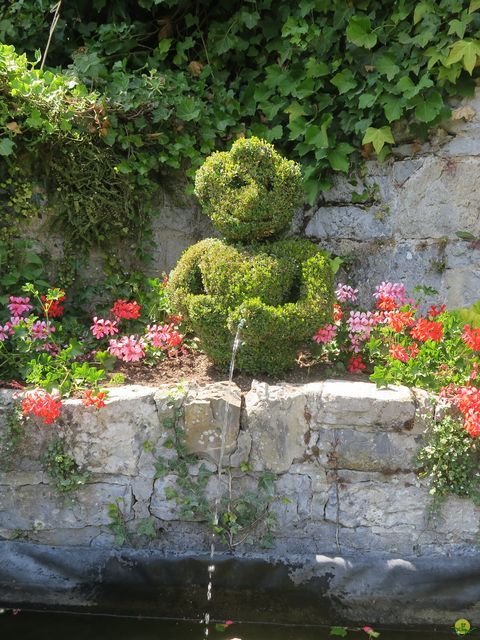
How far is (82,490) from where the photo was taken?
297 centimetres

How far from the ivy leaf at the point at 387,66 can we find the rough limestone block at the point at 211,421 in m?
1.93

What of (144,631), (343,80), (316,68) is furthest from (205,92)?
(144,631)

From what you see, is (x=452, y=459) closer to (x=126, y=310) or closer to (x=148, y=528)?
(x=148, y=528)

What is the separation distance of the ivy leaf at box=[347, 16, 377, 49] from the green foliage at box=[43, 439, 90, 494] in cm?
251

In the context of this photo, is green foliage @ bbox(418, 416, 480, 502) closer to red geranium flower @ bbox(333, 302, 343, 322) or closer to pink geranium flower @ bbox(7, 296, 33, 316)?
red geranium flower @ bbox(333, 302, 343, 322)

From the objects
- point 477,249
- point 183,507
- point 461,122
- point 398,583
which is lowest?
point 398,583

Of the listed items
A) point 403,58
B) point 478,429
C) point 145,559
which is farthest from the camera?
point 403,58

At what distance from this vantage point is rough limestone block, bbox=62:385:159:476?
2.94 meters

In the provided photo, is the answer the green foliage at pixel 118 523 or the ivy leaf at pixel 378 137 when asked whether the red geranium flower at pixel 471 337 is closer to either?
the ivy leaf at pixel 378 137

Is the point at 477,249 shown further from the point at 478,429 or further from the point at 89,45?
the point at 89,45

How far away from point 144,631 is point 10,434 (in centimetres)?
94

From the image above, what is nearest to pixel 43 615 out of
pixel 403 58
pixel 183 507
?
pixel 183 507

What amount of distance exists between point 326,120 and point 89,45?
1.48 meters

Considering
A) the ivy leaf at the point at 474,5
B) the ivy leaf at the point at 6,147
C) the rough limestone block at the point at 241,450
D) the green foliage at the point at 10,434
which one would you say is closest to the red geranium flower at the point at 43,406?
the green foliage at the point at 10,434
